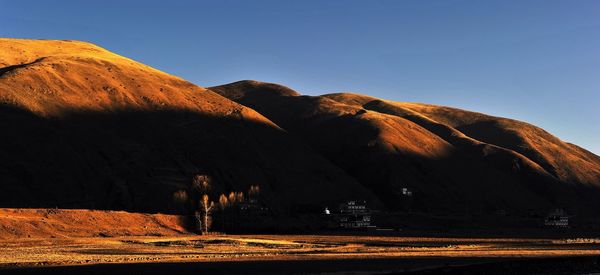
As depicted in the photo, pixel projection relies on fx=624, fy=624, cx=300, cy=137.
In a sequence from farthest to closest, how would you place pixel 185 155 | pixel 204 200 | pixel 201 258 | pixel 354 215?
pixel 185 155 < pixel 354 215 < pixel 204 200 < pixel 201 258

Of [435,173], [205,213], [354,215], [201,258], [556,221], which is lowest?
[201,258]

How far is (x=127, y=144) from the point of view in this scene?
406 feet

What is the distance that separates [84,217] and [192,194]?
29.4 m

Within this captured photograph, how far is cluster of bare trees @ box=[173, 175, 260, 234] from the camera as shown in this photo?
97.7 m

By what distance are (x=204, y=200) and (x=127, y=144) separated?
3230cm

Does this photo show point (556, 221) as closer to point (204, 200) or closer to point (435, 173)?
point (435, 173)

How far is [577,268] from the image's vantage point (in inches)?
Result: 1757

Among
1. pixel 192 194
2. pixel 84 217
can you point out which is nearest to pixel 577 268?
pixel 84 217

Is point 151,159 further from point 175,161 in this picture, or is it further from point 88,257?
point 88,257

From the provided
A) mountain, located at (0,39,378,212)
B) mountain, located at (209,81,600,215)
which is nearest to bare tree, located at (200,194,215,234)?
mountain, located at (0,39,378,212)

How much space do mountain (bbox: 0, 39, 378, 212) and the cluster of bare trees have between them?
2217 mm

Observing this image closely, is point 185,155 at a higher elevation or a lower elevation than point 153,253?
higher

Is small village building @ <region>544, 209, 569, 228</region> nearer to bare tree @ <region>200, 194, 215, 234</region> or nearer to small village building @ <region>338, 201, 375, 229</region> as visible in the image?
small village building @ <region>338, 201, 375, 229</region>

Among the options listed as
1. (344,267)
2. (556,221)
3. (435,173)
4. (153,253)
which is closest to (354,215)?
(556,221)
